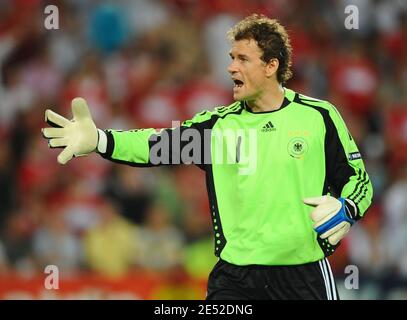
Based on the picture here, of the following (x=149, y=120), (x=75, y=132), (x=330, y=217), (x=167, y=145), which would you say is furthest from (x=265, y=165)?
(x=149, y=120)

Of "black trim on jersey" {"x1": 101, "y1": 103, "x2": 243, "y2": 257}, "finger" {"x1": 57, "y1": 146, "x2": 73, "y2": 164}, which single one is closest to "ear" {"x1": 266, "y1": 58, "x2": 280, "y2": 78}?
"black trim on jersey" {"x1": 101, "y1": 103, "x2": 243, "y2": 257}

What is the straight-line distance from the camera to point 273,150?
605 cm

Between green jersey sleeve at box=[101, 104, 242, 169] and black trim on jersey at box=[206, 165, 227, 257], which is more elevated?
green jersey sleeve at box=[101, 104, 242, 169]

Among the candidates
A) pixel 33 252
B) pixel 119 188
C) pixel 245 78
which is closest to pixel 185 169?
pixel 119 188

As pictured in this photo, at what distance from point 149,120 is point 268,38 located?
4451 millimetres

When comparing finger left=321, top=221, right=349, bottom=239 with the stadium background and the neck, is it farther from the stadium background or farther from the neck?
the stadium background

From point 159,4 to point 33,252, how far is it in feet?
12.0

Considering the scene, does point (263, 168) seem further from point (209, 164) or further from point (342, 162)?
point (342, 162)

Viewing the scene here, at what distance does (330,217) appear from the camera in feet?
18.7

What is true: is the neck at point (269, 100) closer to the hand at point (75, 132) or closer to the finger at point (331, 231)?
the finger at point (331, 231)

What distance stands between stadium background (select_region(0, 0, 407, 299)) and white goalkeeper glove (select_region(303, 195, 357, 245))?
10.8 ft

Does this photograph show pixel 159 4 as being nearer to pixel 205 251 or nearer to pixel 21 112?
pixel 21 112

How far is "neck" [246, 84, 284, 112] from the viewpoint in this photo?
20.5 feet

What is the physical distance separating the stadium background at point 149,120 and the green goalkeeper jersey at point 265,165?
295cm
